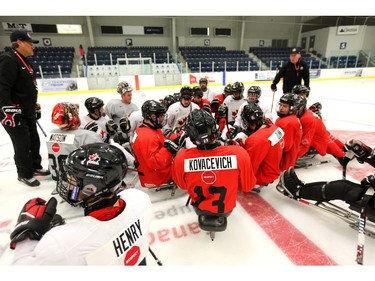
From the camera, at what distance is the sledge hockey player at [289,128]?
8.34ft

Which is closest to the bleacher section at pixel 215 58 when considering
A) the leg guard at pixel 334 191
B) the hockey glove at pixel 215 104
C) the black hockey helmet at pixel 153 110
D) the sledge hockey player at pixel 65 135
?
the hockey glove at pixel 215 104

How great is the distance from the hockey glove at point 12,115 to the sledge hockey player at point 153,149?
144cm

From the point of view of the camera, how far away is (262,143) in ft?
7.07

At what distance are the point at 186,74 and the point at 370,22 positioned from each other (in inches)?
667

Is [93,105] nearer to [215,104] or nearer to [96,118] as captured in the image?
[96,118]

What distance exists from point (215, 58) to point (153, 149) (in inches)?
678

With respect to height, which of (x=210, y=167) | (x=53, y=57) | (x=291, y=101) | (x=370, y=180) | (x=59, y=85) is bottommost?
(x=370, y=180)

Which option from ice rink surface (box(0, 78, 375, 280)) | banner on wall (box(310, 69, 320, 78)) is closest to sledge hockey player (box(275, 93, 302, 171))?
ice rink surface (box(0, 78, 375, 280))

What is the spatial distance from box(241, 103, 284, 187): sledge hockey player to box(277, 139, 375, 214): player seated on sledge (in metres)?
0.29

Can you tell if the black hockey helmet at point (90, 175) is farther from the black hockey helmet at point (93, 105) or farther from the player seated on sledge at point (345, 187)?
the black hockey helmet at point (93, 105)

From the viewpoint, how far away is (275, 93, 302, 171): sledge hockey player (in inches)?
100

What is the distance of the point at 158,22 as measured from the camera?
18.1 meters

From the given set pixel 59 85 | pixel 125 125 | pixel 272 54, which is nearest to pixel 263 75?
pixel 272 54

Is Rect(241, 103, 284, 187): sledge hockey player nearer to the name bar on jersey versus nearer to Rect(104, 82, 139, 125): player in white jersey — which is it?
the name bar on jersey
